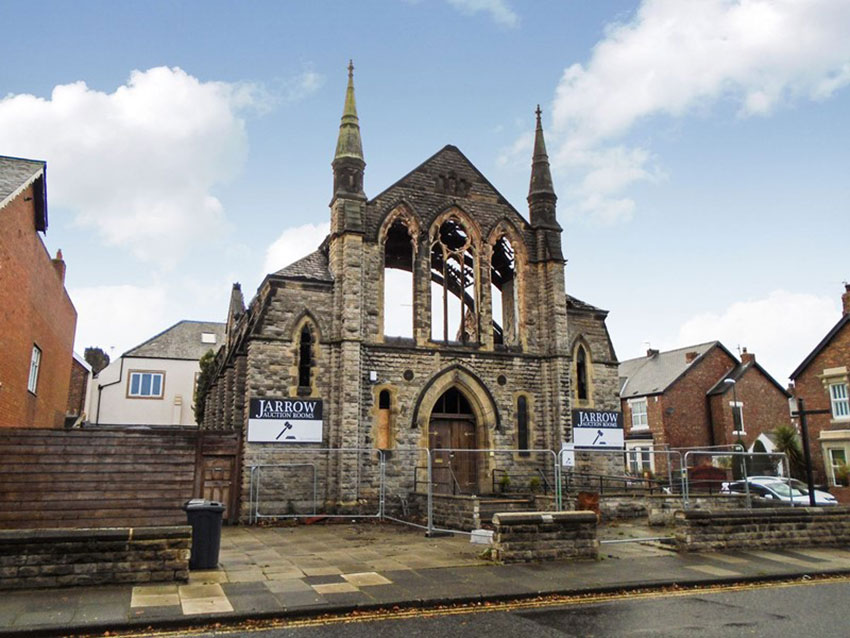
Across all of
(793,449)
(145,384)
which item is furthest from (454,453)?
(145,384)

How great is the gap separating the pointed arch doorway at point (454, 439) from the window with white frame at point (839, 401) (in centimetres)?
1960

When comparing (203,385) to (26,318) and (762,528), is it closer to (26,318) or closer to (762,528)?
(26,318)

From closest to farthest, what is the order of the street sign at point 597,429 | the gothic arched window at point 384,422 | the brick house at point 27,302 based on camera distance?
the brick house at point 27,302
the gothic arched window at point 384,422
the street sign at point 597,429

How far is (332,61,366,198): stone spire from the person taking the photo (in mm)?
22219

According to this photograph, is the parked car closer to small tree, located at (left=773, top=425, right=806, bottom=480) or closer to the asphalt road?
small tree, located at (left=773, top=425, right=806, bottom=480)

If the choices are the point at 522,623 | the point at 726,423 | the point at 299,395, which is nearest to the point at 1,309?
the point at 299,395

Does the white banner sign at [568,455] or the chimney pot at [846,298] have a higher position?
the chimney pot at [846,298]

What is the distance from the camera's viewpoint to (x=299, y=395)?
2061cm

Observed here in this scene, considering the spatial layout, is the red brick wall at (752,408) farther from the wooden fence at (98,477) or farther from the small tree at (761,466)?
the wooden fence at (98,477)

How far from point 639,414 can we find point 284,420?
29666mm

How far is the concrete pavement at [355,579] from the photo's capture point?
25.3ft

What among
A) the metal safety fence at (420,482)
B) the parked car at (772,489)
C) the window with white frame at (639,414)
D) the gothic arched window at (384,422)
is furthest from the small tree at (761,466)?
the gothic arched window at (384,422)

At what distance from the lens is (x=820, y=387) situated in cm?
3241

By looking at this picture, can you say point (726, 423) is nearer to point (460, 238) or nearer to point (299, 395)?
point (460, 238)
